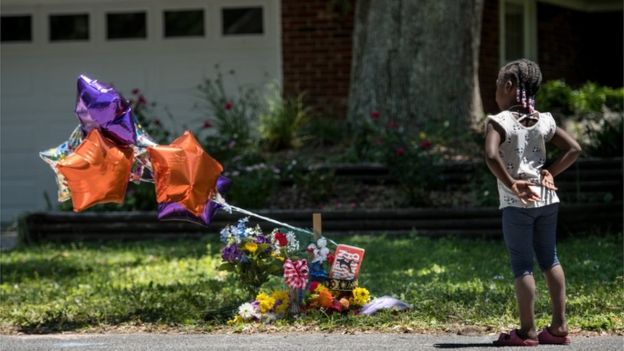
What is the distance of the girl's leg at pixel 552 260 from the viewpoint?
609cm

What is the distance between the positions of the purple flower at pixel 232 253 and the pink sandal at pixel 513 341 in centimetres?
188

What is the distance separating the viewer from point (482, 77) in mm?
15328

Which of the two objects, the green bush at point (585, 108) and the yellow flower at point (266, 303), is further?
the green bush at point (585, 108)

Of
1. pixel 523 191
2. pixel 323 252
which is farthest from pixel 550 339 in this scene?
pixel 323 252

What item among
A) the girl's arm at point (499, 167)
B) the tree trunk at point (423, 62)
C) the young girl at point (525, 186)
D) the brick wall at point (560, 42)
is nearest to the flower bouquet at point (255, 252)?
the young girl at point (525, 186)

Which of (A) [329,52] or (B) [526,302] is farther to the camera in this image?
(A) [329,52]

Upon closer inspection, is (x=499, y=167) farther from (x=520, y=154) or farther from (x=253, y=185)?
(x=253, y=185)

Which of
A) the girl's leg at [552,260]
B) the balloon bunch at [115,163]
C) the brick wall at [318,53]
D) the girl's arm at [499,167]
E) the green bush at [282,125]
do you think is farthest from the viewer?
the brick wall at [318,53]

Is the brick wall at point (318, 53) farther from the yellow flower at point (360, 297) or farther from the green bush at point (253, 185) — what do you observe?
the yellow flower at point (360, 297)

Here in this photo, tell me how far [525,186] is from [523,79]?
0.58m

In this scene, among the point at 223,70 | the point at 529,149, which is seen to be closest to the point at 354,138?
the point at 223,70

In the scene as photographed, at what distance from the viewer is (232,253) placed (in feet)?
24.0

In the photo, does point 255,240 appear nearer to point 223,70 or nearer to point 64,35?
point 223,70

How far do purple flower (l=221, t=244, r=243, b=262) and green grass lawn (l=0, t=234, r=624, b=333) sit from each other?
1.29 ft
